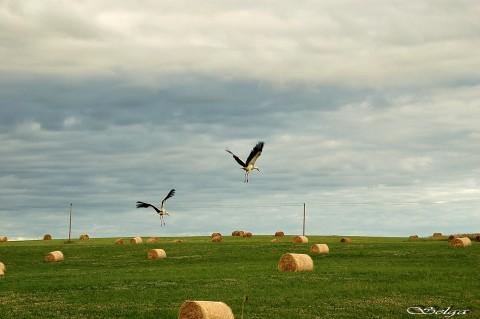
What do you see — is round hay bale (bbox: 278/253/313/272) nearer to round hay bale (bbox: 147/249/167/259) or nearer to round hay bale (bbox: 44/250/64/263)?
round hay bale (bbox: 147/249/167/259)

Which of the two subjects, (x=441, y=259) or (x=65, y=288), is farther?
(x=441, y=259)

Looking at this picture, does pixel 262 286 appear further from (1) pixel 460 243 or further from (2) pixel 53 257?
(2) pixel 53 257

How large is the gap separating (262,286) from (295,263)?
7.30 metres

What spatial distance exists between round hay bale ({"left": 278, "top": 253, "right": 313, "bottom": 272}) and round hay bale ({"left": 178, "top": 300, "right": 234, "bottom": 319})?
60.5 feet

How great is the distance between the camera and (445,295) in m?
32.1

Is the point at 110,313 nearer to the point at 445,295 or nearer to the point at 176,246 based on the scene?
the point at 445,295

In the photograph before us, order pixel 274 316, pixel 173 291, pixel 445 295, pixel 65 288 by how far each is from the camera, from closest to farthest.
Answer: pixel 274 316 → pixel 445 295 → pixel 173 291 → pixel 65 288

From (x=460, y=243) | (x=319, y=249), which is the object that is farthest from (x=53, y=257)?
(x=460, y=243)

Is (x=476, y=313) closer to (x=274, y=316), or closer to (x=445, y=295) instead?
(x=445, y=295)

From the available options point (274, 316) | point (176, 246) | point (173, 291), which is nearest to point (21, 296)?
point (173, 291)

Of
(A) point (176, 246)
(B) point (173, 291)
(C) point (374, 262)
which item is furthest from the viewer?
(A) point (176, 246)

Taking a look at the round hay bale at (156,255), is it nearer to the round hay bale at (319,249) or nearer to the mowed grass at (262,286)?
the mowed grass at (262,286)

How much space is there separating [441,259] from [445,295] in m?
18.2

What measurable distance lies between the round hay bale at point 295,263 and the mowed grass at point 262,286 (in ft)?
2.35
